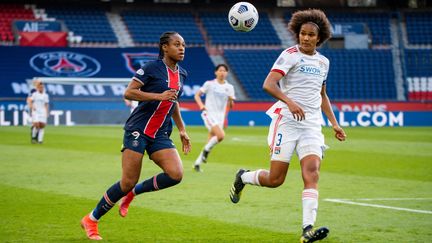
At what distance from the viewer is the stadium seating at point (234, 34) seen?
53.3 meters

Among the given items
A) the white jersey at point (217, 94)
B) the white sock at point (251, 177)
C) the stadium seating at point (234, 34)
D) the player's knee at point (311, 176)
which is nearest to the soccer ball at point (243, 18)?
the white sock at point (251, 177)

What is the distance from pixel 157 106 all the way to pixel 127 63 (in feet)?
129

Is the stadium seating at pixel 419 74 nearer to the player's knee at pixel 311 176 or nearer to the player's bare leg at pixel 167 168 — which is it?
the player's bare leg at pixel 167 168

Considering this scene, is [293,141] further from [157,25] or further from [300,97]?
[157,25]

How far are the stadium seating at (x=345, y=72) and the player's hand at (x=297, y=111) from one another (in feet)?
128

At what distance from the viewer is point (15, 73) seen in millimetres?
46219

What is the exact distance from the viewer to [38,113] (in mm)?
29203

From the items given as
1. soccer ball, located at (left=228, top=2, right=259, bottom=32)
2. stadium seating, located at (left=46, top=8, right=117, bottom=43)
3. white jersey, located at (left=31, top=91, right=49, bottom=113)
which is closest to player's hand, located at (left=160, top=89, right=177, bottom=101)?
soccer ball, located at (left=228, top=2, right=259, bottom=32)

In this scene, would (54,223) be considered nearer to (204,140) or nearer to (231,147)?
(231,147)

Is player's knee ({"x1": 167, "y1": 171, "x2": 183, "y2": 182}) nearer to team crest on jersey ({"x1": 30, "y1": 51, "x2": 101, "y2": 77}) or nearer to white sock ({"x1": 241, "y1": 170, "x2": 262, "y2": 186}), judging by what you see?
white sock ({"x1": 241, "y1": 170, "x2": 262, "y2": 186})

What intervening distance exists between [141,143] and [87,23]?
142 feet

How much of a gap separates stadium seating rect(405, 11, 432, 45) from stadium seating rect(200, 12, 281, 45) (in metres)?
8.47

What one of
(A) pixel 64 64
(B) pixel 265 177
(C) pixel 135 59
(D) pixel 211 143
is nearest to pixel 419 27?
(C) pixel 135 59

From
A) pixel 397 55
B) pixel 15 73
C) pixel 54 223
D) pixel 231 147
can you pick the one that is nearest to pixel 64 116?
pixel 15 73
